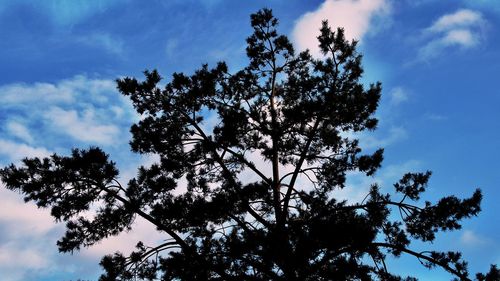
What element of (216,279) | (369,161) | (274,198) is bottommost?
(216,279)

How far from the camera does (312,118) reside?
859cm

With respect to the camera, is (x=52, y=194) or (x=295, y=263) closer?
(x=295, y=263)

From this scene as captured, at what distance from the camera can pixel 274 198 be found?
28.5 feet

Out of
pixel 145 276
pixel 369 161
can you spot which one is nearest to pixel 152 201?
pixel 145 276

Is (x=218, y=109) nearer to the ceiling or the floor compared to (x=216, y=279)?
nearer to the ceiling

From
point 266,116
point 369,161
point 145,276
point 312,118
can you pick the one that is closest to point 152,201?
point 145,276

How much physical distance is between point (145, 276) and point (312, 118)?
172 inches

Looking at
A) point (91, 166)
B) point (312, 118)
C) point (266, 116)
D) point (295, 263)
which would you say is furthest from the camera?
point (266, 116)

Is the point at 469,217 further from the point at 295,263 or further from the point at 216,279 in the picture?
the point at 216,279

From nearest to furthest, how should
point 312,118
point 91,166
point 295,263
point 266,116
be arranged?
point 295,263
point 91,166
point 312,118
point 266,116

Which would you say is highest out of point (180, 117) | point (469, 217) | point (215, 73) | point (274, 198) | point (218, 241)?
point (215, 73)

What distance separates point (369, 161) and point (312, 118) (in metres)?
1.53

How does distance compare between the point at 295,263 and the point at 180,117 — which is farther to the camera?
the point at 180,117

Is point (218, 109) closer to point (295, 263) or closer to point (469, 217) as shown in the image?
point (295, 263)
